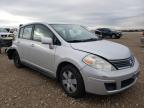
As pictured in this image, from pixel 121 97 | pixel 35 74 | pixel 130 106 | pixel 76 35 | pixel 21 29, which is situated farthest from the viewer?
pixel 21 29

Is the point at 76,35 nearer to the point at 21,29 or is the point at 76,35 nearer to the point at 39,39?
the point at 39,39

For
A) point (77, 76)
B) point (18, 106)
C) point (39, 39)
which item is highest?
point (39, 39)

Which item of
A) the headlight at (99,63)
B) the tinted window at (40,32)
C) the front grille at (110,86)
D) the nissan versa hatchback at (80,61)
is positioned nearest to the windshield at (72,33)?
the nissan versa hatchback at (80,61)

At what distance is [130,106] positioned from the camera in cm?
400

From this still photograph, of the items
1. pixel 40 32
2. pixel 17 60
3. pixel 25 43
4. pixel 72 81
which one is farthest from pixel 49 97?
pixel 17 60

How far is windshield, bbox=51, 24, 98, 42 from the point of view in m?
4.81

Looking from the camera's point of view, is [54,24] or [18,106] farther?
[54,24]

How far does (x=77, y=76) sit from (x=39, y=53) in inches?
62.4

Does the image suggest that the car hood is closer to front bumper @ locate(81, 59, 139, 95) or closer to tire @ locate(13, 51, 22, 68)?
front bumper @ locate(81, 59, 139, 95)

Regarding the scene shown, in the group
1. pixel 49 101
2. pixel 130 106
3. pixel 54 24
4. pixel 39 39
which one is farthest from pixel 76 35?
pixel 130 106

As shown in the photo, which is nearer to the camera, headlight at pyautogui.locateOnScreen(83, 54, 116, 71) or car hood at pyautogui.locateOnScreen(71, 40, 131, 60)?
headlight at pyautogui.locateOnScreen(83, 54, 116, 71)

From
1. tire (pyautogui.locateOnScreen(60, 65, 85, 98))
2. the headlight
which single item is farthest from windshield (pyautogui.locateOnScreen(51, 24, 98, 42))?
the headlight

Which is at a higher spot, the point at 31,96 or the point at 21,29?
the point at 21,29

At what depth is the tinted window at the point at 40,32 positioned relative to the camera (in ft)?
16.6
